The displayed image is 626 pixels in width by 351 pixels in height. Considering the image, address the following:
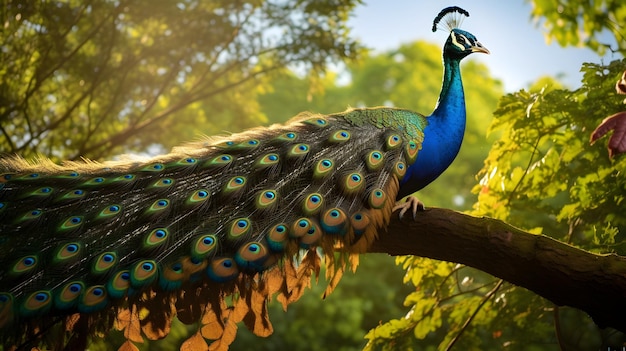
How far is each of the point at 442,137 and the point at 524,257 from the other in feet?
3.22

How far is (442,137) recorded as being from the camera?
382 cm

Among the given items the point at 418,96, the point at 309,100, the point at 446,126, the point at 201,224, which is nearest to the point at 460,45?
the point at 446,126

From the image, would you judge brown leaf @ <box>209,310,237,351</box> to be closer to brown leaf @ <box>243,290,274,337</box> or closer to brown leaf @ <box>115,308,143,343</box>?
brown leaf @ <box>243,290,274,337</box>

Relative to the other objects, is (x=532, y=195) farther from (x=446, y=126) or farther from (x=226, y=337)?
(x=226, y=337)

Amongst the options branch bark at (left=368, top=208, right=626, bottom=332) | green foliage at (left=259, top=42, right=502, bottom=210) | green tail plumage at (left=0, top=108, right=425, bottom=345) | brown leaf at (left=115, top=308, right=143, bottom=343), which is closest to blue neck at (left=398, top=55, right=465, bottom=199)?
green tail plumage at (left=0, top=108, right=425, bottom=345)

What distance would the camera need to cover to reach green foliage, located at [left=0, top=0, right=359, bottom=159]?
697cm

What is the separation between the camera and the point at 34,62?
6.76 m

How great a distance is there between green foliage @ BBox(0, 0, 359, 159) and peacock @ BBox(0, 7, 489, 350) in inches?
153

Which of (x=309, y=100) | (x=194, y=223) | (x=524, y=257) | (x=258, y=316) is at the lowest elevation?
(x=258, y=316)

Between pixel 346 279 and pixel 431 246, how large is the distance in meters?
10.4

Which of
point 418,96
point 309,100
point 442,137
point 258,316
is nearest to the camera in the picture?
point 258,316

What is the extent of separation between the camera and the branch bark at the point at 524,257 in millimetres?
2992

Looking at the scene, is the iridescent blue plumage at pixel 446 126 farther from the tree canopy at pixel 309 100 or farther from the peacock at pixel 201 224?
the tree canopy at pixel 309 100

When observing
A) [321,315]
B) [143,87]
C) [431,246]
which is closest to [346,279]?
[321,315]
